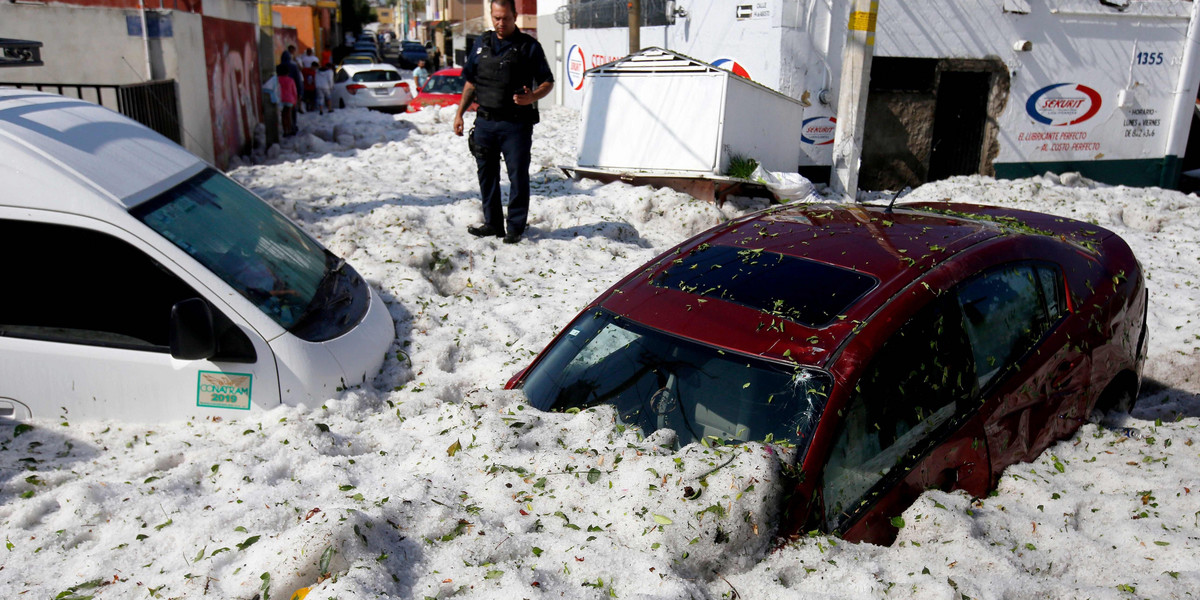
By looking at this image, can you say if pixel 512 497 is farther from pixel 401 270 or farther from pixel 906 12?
pixel 906 12

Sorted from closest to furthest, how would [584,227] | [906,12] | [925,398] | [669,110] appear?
[925,398] → [584,227] → [669,110] → [906,12]

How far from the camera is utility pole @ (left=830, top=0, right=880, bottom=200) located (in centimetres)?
1074

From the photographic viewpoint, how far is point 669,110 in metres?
10.4

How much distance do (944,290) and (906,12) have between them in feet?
35.1

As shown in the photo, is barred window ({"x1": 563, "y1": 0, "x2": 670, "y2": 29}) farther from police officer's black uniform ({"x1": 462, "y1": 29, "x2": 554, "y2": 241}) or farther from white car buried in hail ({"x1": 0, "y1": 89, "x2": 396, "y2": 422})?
white car buried in hail ({"x1": 0, "y1": 89, "x2": 396, "y2": 422})

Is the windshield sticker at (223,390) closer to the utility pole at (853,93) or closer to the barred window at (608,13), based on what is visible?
the utility pole at (853,93)

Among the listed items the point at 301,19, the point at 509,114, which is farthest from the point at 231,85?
the point at 301,19

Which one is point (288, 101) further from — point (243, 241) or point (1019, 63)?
point (1019, 63)

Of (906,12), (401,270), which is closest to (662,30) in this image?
(906,12)

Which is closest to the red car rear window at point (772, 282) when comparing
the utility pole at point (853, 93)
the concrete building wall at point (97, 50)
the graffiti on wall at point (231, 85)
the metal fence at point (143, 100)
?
the metal fence at point (143, 100)

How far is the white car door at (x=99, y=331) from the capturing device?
12.8 feet

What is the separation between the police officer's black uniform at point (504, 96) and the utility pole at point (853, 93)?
203 inches

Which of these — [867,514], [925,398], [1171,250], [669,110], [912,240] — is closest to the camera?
[867,514]

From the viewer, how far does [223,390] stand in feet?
13.4
